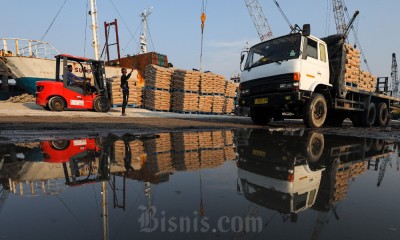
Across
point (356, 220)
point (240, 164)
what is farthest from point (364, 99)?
point (356, 220)

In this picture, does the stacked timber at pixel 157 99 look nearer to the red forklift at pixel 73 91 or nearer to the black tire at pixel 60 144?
the red forklift at pixel 73 91

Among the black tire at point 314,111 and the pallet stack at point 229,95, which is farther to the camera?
the pallet stack at point 229,95

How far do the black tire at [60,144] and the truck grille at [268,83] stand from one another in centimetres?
560

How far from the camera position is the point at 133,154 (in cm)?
314

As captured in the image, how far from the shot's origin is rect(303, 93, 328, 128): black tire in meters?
7.29

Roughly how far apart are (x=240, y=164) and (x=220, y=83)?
15.1 meters

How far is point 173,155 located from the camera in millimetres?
3225

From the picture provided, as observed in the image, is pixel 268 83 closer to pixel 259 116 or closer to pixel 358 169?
pixel 259 116

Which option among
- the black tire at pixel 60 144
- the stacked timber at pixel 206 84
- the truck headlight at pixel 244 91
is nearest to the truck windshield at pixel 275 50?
the truck headlight at pixel 244 91

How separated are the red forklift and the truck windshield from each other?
7.34m

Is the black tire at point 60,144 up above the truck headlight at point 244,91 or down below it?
below

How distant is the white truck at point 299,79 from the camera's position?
6980mm

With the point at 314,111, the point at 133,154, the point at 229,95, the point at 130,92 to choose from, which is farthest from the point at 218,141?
the point at 229,95

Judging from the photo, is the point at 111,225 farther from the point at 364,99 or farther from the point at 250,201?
the point at 364,99
